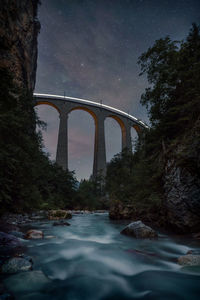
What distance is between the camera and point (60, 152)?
31250 mm

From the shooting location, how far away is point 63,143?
3212 cm

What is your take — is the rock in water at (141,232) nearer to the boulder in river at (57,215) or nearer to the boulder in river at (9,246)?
the boulder in river at (9,246)

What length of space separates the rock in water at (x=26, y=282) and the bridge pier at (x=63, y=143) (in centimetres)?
2816

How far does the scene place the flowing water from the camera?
2.00m

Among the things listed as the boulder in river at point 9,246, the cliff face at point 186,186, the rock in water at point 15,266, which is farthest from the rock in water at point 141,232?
the rock in water at point 15,266

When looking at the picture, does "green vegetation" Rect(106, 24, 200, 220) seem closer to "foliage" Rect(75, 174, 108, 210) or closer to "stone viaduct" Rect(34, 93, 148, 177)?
"foliage" Rect(75, 174, 108, 210)

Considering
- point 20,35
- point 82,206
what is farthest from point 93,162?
point 20,35

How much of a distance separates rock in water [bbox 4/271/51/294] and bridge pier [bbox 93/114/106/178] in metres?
32.8

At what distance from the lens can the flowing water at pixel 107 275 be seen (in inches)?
78.7

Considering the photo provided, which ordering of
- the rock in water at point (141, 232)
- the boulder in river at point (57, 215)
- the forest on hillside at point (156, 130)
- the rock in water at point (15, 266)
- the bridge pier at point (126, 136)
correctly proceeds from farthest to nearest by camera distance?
the bridge pier at point (126, 136), the boulder in river at point (57, 215), the forest on hillside at point (156, 130), the rock in water at point (141, 232), the rock in water at point (15, 266)

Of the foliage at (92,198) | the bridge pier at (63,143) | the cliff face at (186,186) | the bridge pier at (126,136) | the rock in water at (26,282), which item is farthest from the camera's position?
the bridge pier at (126,136)

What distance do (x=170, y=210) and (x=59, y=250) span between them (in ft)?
13.0

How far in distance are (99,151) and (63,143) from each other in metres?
8.77

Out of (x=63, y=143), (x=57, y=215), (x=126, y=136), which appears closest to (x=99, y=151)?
(x=63, y=143)
